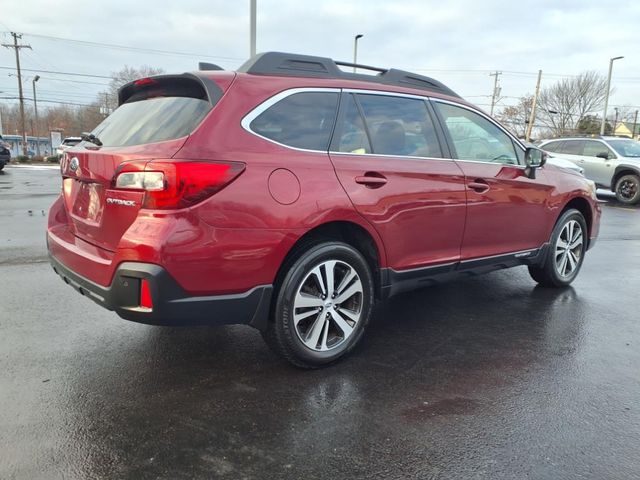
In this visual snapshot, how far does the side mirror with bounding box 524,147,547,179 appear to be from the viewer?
14.7 ft

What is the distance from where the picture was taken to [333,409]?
2723mm

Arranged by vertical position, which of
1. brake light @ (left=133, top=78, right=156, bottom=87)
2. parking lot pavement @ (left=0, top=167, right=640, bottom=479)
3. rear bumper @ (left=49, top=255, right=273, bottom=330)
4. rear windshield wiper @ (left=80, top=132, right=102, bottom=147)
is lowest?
parking lot pavement @ (left=0, top=167, right=640, bottom=479)

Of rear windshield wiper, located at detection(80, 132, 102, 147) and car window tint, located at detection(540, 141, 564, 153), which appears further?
car window tint, located at detection(540, 141, 564, 153)

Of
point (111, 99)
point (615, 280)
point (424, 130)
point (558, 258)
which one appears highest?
point (111, 99)

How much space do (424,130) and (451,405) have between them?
2022 mm

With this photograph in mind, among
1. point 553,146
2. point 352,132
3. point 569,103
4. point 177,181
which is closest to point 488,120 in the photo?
point 352,132

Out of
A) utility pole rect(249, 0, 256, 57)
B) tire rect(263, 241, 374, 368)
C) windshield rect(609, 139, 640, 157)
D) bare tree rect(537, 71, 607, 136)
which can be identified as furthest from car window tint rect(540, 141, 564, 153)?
bare tree rect(537, 71, 607, 136)

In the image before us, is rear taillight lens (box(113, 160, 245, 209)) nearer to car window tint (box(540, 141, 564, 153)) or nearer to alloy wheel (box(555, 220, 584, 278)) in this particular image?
alloy wheel (box(555, 220, 584, 278))

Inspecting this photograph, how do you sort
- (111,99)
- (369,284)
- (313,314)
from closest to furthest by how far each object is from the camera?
(313,314), (369,284), (111,99)

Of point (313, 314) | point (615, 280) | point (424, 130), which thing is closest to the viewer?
point (313, 314)

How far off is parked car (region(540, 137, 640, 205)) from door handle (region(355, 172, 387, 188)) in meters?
13.1

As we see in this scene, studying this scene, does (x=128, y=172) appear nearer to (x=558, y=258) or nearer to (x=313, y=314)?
(x=313, y=314)

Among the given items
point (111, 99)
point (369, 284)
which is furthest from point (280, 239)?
point (111, 99)

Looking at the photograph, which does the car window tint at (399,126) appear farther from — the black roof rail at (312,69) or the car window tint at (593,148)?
the car window tint at (593,148)
